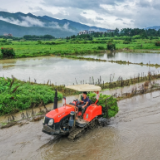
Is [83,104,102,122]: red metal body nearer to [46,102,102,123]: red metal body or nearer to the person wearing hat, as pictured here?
[46,102,102,123]: red metal body

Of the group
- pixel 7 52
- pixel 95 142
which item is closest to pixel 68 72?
pixel 95 142

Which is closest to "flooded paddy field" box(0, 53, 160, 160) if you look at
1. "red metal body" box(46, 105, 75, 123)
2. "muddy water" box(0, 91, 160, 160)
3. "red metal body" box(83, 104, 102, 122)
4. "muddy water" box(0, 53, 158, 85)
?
"muddy water" box(0, 91, 160, 160)

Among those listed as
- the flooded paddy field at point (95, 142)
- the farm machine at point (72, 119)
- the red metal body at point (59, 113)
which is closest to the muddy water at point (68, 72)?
the flooded paddy field at point (95, 142)

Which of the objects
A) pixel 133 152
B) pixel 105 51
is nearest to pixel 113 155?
pixel 133 152

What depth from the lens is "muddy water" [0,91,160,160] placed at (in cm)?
610

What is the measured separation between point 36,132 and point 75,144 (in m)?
1.93

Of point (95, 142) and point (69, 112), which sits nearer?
point (69, 112)

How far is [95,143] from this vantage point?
22.2 feet

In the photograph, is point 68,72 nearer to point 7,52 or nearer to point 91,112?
point 91,112

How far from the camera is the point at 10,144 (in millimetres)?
6742

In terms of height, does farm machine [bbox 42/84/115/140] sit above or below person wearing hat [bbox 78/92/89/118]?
below

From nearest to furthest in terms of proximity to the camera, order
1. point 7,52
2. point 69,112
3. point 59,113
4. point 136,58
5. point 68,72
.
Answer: point 59,113
point 69,112
point 68,72
point 7,52
point 136,58

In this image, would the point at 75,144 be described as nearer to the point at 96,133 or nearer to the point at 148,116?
the point at 96,133

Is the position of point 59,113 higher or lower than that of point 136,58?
lower
